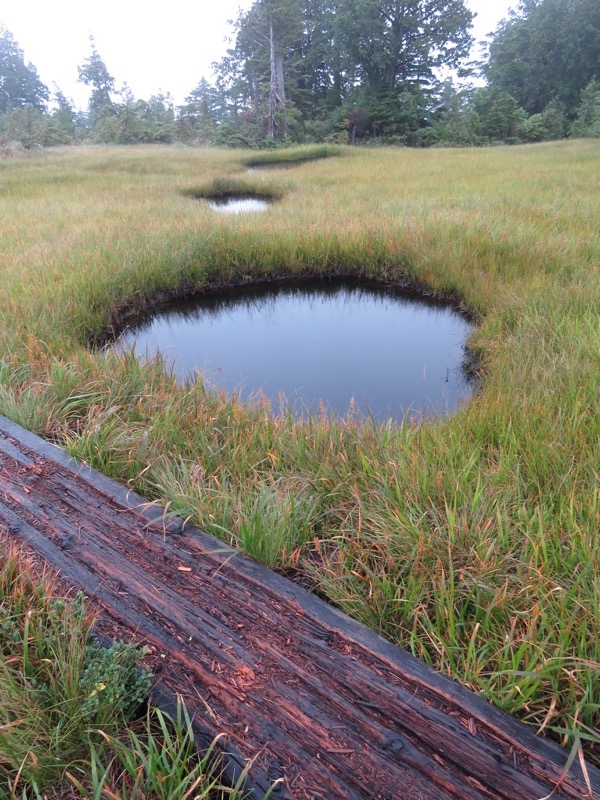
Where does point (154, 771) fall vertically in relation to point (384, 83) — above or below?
below

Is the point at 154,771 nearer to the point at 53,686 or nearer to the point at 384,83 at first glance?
the point at 53,686

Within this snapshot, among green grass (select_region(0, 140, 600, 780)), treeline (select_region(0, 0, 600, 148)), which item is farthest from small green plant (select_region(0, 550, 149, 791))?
treeline (select_region(0, 0, 600, 148))

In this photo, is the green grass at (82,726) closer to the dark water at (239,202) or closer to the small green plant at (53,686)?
the small green plant at (53,686)

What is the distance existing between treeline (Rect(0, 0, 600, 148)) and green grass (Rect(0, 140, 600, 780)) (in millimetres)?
20019

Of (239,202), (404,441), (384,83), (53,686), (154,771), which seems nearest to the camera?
(154,771)

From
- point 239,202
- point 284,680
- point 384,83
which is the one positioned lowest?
point 284,680

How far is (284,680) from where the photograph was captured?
1.17 m

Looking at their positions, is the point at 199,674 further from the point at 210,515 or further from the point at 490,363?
the point at 490,363

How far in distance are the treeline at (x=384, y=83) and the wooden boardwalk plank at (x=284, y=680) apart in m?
24.1

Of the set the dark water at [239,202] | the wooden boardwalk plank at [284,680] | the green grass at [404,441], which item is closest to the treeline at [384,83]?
the dark water at [239,202]

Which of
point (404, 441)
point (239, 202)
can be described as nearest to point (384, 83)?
point (239, 202)

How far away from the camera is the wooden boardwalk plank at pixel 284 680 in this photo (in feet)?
3.25

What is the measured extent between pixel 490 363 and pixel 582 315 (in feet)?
2.57

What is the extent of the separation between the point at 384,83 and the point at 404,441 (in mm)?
34030
